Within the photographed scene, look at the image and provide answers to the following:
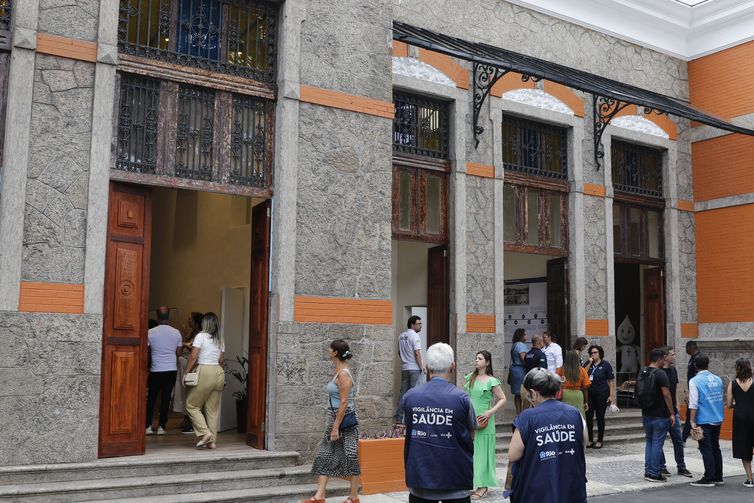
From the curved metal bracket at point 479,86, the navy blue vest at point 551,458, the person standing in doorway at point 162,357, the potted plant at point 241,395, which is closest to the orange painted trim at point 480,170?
the curved metal bracket at point 479,86

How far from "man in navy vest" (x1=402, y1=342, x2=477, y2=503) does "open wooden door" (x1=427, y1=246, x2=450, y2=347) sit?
25.0 feet

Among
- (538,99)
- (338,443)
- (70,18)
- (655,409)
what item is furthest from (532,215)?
→ (70,18)

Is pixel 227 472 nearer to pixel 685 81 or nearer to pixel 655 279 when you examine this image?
pixel 655 279

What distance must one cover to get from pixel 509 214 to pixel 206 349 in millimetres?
6587

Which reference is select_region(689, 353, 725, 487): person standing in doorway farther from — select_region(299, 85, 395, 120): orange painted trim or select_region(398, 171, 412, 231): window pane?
select_region(299, 85, 395, 120): orange painted trim

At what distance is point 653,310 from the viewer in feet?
53.8

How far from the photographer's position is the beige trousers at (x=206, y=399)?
372 inches

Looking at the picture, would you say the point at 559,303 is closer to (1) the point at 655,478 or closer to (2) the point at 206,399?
(1) the point at 655,478

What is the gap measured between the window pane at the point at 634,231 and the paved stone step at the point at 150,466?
943 cm

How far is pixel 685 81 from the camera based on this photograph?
17.0 m

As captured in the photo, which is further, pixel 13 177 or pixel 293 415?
pixel 293 415

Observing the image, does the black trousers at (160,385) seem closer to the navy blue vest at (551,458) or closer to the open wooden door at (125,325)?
the open wooden door at (125,325)

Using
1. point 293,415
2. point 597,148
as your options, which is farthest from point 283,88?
point 597,148

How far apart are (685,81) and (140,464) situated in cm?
1381
